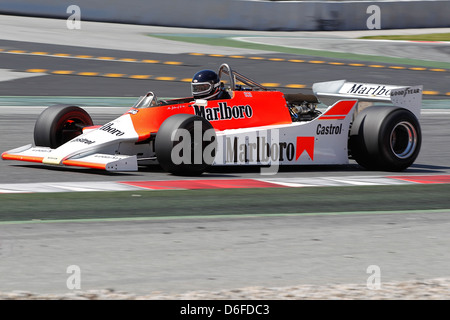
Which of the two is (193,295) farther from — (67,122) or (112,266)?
(67,122)

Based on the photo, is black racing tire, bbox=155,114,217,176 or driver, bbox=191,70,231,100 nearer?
black racing tire, bbox=155,114,217,176

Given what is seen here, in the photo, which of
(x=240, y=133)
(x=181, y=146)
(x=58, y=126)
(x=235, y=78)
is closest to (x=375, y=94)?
(x=235, y=78)

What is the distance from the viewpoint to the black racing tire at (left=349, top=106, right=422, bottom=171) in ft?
34.6

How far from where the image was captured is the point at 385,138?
1055cm

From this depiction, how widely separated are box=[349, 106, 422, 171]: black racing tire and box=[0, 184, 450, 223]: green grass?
4.05 feet

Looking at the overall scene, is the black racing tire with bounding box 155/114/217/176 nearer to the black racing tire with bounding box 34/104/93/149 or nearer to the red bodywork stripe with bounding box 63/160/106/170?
the red bodywork stripe with bounding box 63/160/106/170

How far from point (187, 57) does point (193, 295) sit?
19054 millimetres

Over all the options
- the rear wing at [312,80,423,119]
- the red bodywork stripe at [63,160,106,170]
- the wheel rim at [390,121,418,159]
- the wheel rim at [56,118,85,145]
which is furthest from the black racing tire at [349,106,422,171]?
the wheel rim at [56,118,85,145]

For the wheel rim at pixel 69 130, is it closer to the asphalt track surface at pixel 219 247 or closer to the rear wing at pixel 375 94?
the asphalt track surface at pixel 219 247

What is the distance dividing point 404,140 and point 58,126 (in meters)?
3.91

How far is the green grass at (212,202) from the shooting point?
7773 millimetres

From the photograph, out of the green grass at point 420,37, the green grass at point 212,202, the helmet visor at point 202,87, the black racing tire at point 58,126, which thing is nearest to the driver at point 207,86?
the helmet visor at point 202,87

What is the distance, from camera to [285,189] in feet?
30.4
